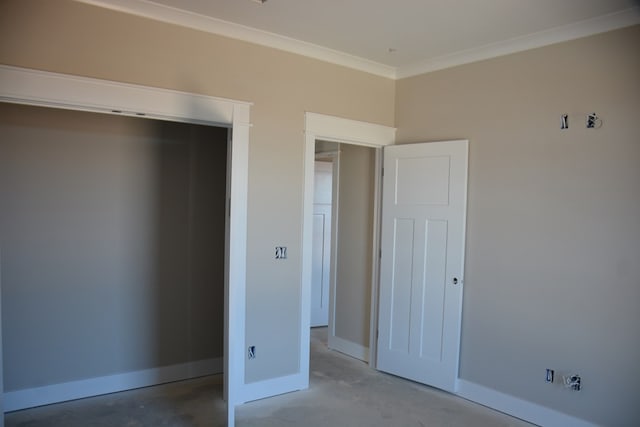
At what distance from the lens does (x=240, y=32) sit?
133 inches

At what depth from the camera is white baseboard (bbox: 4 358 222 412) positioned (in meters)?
3.33

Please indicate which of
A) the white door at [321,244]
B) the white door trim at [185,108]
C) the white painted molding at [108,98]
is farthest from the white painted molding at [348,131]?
the white door at [321,244]

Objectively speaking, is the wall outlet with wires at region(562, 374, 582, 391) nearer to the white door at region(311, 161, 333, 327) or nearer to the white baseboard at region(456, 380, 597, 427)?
the white baseboard at region(456, 380, 597, 427)

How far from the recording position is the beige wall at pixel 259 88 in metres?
2.78

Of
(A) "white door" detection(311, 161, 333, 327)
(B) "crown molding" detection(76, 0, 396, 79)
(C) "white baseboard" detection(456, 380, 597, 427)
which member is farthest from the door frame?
(A) "white door" detection(311, 161, 333, 327)

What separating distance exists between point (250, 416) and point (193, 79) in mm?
2528

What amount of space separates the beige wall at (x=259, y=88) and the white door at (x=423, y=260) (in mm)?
737

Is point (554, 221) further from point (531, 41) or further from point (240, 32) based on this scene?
point (240, 32)

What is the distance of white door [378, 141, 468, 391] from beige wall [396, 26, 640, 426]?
0.38ft

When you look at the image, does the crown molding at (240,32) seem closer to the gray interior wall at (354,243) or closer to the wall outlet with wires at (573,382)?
the gray interior wall at (354,243)

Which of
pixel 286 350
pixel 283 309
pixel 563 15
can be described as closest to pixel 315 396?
pixel 286 350

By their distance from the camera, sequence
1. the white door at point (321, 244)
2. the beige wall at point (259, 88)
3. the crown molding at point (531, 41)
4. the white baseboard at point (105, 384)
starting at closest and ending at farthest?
the beige wall at point (259, 88), the crown molding at point (531, 41), the white baseboard at point (105, 384), the white door at point (321, 244)

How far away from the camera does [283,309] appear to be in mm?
3736

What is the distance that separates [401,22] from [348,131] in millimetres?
1157
